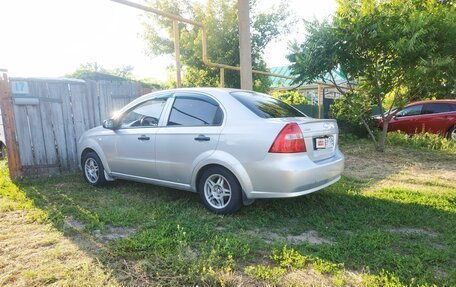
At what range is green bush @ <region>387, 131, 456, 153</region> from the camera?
29.3 feet

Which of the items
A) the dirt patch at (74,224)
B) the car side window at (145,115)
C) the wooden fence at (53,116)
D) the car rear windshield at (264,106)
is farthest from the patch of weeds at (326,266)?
the wooden fence at (53,116)

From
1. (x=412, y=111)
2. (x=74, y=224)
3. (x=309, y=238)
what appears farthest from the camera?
(x=412, y=111)

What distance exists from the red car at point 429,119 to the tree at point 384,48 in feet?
7.19

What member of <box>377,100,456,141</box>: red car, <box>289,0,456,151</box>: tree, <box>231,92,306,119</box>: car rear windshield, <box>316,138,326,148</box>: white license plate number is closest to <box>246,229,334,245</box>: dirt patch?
<box>316,138,326,148</box>: white license plate number

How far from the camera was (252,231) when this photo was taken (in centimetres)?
349

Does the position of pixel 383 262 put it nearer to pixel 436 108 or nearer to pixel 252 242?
pixel 252 242

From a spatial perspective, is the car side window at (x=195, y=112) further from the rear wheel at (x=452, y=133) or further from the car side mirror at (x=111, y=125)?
the rear wheel at (x=452, y=133)

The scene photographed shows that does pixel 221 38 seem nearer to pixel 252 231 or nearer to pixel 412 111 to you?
pixel 412 111

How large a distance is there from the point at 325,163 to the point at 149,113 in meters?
2.56

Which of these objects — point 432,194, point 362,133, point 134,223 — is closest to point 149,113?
point 134,223

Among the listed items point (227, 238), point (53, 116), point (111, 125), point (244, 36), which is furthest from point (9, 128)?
point (227, 238)

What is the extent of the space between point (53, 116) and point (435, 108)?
11.0 metres

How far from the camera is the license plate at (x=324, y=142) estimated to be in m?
3.81

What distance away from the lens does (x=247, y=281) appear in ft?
8.18
